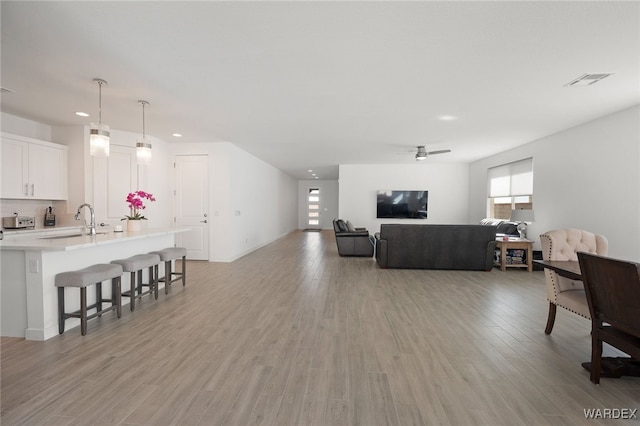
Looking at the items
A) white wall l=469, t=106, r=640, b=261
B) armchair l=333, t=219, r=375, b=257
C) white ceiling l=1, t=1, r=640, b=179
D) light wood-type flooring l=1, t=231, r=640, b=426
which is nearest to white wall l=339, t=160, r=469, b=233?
armchair l=333, t=219, r=375, b=257

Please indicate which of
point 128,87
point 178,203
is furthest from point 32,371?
point 178,203

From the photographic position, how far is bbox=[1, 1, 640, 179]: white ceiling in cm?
201

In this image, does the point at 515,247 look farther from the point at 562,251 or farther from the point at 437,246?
the point at 562,251

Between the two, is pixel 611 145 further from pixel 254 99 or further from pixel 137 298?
pixel 137 298

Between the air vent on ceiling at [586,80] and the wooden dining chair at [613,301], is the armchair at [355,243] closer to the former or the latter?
the air vent on ceiling at [586,80]

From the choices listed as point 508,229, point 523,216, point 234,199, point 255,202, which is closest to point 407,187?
point 508,229

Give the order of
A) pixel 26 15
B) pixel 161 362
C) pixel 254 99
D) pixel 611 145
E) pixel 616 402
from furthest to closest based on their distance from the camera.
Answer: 1. pixel 611 145
2. pixel 254 99
3. pixel 161 362
4. pixel 26 15
5. pixel 616 402

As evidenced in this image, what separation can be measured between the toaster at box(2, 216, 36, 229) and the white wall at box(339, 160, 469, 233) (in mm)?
7519

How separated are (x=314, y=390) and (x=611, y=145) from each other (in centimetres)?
560

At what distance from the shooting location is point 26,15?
2025 millimetres

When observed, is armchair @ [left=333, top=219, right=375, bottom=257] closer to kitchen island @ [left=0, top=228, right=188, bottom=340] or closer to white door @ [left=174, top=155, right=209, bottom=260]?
white door @ [left=174, top=155, right=209, bottom=260]

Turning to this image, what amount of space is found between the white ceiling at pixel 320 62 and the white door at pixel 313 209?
1013cm

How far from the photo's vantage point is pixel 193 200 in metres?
6.36

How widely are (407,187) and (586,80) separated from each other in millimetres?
6430
